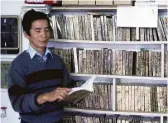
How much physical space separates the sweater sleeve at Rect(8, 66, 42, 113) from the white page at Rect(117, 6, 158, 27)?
0.84 metres

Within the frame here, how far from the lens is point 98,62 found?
213cm

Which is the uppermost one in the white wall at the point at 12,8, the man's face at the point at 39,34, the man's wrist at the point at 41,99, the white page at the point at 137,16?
the white wall at the point at 12,8

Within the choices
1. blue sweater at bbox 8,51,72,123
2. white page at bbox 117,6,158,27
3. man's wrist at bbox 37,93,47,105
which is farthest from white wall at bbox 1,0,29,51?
man's wrist at bbox 37,93,47,105

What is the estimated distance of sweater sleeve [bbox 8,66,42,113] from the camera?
146 cm

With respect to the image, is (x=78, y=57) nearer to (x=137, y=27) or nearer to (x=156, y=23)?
(x=137, y=27)

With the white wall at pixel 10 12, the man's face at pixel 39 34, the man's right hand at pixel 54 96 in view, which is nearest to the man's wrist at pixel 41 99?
the man's right hand at pixel 54 96

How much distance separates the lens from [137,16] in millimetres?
2014

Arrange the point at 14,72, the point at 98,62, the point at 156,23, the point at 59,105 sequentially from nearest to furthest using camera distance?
the point at 14,72 → the point at 59,105 → the point at 156,23 → the point at 98,62

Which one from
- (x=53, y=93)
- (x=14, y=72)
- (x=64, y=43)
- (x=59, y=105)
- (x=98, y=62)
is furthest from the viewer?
(x=64, y=43)

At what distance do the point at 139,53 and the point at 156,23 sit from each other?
9.7 inches

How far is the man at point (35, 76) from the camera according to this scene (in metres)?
1.52

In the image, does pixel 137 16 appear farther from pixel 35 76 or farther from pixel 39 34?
pixel 35 76

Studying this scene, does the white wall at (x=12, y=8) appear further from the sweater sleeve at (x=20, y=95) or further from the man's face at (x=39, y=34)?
the sweater sleeve at (x=20, y=95)

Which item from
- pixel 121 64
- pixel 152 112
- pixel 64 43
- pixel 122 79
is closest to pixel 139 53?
pixel 121 64
